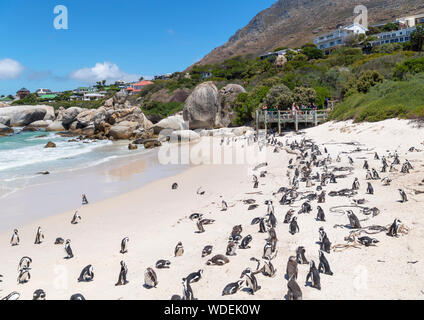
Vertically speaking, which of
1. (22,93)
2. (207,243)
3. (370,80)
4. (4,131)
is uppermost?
(22,93)

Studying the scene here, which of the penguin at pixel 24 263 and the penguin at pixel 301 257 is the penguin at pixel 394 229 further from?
the penguin at pixel 24 263

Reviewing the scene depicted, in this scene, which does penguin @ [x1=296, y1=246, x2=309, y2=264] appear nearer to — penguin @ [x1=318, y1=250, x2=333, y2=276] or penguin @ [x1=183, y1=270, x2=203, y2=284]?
penguin @ [x1=318, y1=250, x2=333, y2=276]

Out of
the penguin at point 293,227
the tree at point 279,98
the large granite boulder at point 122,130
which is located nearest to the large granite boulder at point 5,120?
the large granite boulder at point 122,130

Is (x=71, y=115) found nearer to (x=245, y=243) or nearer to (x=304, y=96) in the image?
(x=304, y=96)

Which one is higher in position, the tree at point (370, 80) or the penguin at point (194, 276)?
the tree at point (370, 80)

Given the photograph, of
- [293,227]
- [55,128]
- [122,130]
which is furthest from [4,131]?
[293,227]

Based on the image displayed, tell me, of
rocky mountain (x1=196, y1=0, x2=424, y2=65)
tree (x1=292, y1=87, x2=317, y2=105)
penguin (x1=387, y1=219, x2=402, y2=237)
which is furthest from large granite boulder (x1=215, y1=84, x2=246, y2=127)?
rocky mountain (x1=196, y1=0, x2=424, y2=65)

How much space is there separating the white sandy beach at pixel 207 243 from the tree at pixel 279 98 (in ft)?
57.5

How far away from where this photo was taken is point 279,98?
30.4 m

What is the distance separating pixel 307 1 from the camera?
17725 centimetres

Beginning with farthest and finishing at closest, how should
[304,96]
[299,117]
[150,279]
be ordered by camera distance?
[304,96]
[299,117]
[150,279]

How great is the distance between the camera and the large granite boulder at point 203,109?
3703 centimetres

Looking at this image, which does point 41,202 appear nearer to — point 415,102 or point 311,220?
point 311,220

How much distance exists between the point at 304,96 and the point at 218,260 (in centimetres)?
2588
